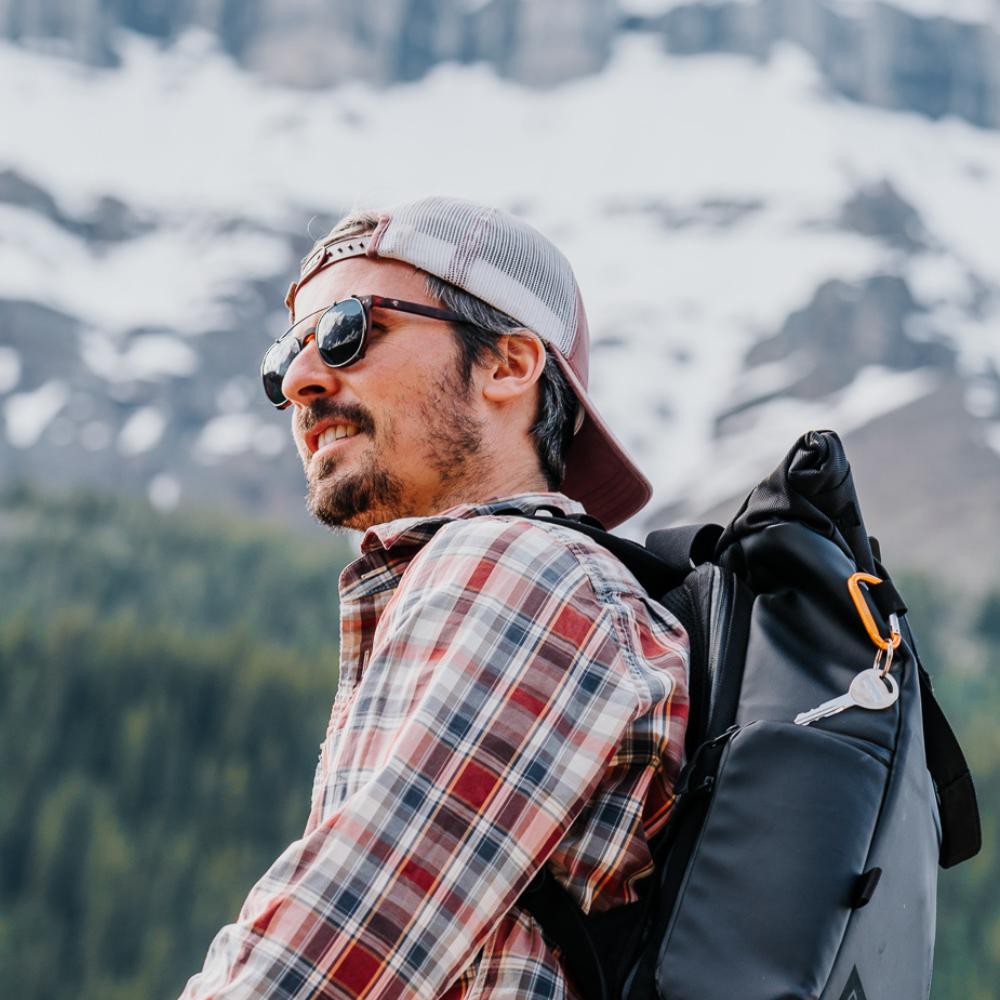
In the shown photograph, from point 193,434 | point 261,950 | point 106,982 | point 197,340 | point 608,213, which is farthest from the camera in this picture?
point 608,213

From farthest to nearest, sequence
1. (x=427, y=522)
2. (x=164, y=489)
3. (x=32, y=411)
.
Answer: (x=32, y=411) < (x=164, y=489) < (x=427, y=522)

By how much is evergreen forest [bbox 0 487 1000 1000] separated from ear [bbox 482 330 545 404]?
3831 centimetres

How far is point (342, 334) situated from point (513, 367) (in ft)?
0.74

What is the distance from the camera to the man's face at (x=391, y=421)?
191 cm

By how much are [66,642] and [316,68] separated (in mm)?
78808

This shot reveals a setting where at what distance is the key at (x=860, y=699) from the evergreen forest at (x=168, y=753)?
38.8 meters

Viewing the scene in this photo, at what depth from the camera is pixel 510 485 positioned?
198 centimetres

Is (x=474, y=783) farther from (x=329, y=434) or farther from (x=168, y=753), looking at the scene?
(x=168, y=753)

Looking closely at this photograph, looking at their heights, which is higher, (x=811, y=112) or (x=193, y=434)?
(x=811, y=112)

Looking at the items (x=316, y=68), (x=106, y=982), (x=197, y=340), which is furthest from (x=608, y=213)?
(x=106, y=982)

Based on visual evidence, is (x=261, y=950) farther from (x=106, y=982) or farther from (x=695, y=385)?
(x=695, y=385)

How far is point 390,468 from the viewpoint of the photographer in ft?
6.24

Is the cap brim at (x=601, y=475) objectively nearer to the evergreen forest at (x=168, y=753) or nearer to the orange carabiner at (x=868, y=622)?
the orange carabiner at (x=868, y=622)

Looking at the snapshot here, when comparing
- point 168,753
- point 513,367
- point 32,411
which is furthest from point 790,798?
point 32,411
